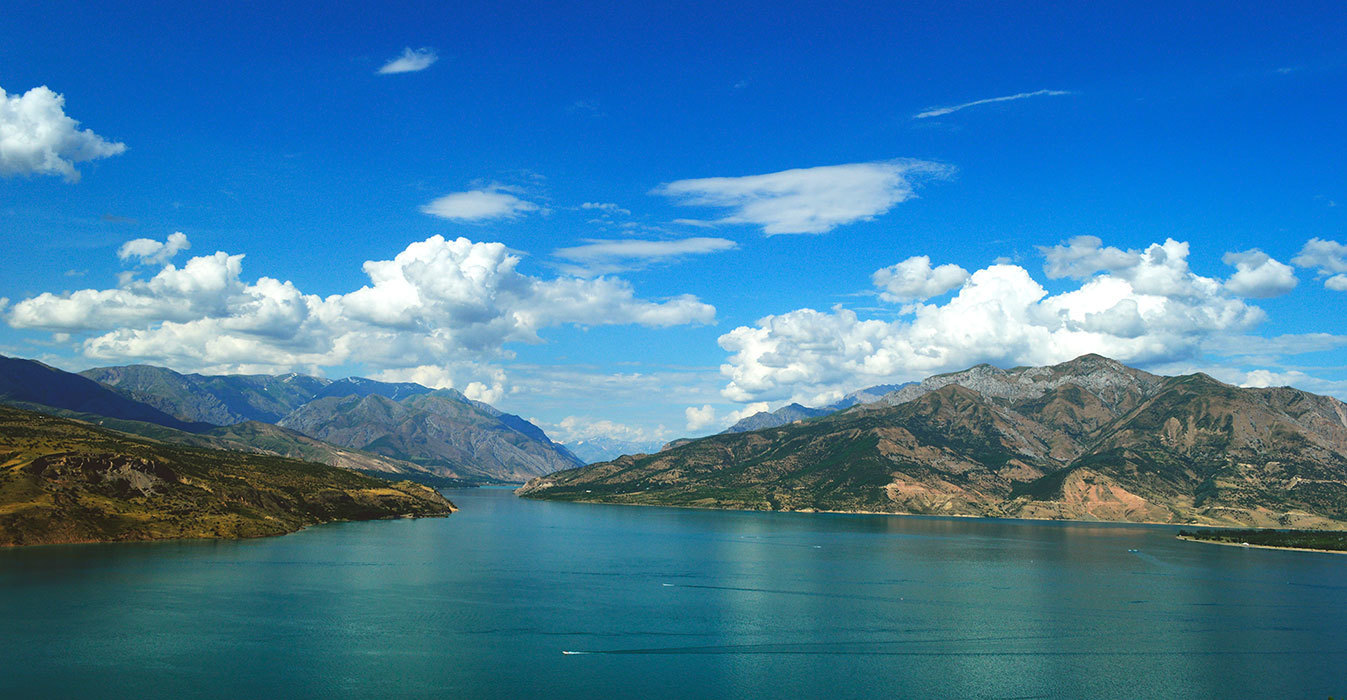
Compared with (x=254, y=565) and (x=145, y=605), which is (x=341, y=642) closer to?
(x=145, y=605)

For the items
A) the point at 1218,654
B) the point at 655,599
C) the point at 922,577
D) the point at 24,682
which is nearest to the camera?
the point at 24,682

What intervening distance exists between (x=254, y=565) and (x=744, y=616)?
112 m

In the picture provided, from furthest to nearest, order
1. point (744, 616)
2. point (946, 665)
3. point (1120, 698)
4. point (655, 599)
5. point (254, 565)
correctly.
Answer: point (254, 565) < point (655, 599) < point (744, 616) < point (946, 665) < point (1120, 698)

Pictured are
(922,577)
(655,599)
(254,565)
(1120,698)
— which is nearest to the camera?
(1120,698)

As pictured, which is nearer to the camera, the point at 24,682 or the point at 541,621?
the point at 24,682

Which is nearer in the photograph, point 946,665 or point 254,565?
point 946,665

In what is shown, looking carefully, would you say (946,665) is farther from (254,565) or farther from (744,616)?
(254,565)

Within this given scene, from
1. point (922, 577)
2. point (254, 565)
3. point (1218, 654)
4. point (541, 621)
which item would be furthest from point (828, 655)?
point (254, 565)

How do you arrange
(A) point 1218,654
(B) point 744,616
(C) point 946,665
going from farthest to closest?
(B) point 744,616
(A) point 1218,654
(C) point 946,665

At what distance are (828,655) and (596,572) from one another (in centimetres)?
9420

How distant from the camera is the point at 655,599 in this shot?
518ft

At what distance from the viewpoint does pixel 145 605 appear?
5123 inches

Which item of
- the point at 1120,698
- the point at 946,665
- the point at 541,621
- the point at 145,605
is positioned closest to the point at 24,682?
the point at 145,605

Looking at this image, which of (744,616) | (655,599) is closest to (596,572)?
(655,599)
